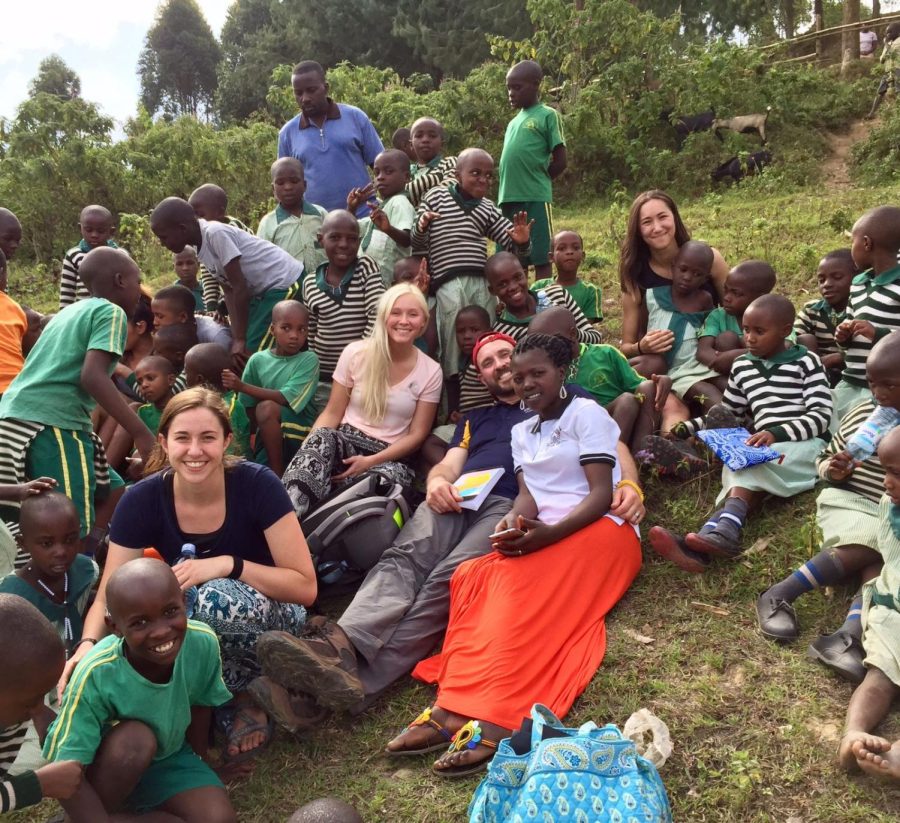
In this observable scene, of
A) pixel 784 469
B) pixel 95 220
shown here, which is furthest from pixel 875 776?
pixel 95 220

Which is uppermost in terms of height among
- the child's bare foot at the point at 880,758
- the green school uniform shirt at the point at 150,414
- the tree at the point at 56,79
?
the tree at the point at 56,79

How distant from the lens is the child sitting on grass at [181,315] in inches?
215

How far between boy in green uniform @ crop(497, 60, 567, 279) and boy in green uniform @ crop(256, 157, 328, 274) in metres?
1.38

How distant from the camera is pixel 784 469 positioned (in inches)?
151

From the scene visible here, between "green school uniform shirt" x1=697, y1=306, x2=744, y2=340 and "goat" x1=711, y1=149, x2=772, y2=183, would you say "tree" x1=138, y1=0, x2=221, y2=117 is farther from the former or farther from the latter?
"green school uniform shirt" x1=697, y1=306, x2=744, y2=340

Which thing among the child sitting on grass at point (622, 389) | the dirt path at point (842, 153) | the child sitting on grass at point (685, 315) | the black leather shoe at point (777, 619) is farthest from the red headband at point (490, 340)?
the dirt path at point (842, 153)

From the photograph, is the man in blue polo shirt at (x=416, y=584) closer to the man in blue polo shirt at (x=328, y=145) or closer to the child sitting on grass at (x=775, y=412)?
the child sitting on grass at (x=775, y=412)

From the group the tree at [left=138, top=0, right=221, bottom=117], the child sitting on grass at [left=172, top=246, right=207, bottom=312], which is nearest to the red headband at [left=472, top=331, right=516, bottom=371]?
the child sitting on grass at [left=172, top=246, right=207, bottom=312]

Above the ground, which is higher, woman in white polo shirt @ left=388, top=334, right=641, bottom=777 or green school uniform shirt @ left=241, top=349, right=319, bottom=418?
green school uniform shirt @ left=241, top=349, right=319, bottom=418

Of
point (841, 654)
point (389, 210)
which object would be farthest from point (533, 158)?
point (841, 654)

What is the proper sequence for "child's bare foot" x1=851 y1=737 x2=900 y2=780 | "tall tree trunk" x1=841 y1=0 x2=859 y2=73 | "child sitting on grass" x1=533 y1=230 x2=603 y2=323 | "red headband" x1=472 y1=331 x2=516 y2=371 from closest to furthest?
"child's bare foot" x1=851 y1=737 x2=900 y2=780
"red headband" x1=472 y1=331 x2=516 y2=371
"child sitting on grass" x1=533 y1=230 x2=603 y2=323
"tall tree trunk" x1=841 y1=0 x2=859 y2=73

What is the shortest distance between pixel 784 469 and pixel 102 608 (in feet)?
9.05

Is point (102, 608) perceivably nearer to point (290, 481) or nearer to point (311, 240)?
point (290, 481)

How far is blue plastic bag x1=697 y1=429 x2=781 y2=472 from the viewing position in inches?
147
